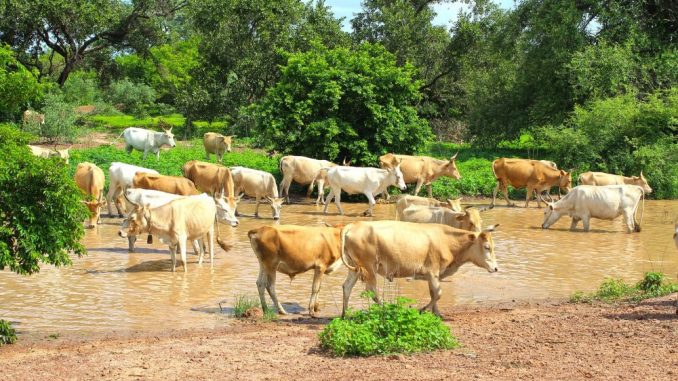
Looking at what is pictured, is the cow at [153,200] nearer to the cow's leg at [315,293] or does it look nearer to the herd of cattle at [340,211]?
the herd of cattle at [340,211]

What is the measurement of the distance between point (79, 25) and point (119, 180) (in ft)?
77.9

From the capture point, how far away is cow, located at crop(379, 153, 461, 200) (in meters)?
Result: 26.7

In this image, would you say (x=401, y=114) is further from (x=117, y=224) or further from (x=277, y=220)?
(x=117, y=224)

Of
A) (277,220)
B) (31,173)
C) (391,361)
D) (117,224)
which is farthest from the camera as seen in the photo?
(277,220)

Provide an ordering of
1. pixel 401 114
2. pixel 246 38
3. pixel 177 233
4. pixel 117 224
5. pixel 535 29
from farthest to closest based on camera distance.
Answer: pixel 246 38, pixel 535 29, pixel 401 114, pixel 117 224, pixel 177 233

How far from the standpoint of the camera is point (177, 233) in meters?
15.0

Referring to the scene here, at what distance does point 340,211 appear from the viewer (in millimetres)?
24141

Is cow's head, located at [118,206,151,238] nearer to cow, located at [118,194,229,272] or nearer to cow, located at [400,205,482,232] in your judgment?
cow, located at [118,194,229,272]

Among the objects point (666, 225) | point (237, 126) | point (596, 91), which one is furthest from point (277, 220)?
point (237, 126)

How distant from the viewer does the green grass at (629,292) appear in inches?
491

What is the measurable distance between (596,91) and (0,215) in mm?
26883

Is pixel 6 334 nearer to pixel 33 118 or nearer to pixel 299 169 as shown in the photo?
pixel 299 169

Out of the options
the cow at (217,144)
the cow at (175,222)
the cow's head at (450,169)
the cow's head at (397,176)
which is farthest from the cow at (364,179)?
the cow at (175,222)

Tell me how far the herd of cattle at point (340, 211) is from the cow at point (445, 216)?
2 cm
